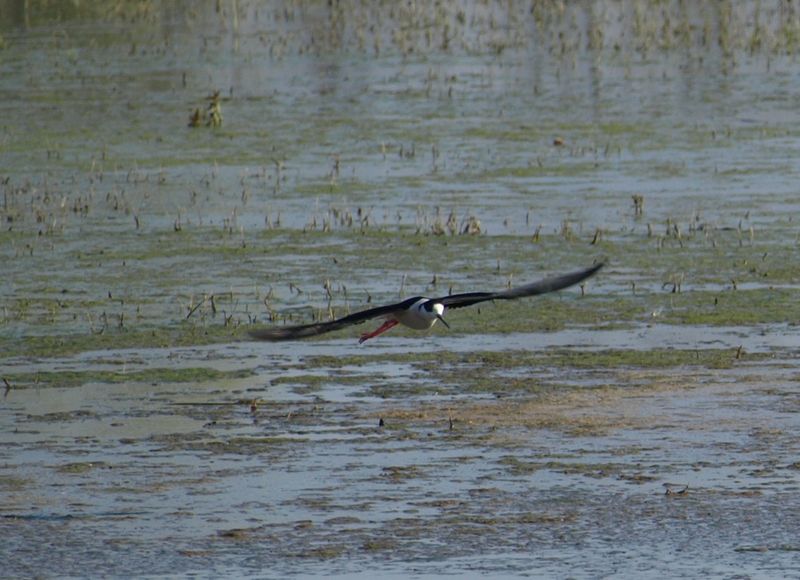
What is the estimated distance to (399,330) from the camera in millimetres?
9875

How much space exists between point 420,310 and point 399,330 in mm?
1772

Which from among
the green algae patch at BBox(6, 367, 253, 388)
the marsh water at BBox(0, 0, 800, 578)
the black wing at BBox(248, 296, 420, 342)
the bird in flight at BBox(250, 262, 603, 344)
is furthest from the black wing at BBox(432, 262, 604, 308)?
the green algae patch at BBox(6, 367, 253, 388)

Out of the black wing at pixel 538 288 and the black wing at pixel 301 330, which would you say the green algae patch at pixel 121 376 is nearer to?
the black wing at pixel 538 288

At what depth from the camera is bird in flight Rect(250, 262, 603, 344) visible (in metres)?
7.03

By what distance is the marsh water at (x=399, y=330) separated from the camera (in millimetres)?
6617

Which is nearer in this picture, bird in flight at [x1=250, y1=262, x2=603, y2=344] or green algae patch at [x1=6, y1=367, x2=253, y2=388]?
bird in flight at [x1=250, y1=262, x2=603, y2=344]

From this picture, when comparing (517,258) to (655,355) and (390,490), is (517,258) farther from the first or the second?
(390,490)

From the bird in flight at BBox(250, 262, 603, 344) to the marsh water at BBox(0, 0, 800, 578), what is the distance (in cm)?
43

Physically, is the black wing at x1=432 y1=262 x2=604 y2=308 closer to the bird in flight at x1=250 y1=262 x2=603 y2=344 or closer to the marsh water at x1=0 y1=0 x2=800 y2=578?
the bird in flight at x1=250 y1=262 x2=603 y2=344

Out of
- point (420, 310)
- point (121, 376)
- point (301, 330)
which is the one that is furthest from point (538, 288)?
point (121, 376)

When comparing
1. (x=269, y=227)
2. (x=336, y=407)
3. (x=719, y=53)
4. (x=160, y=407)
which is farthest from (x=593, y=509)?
(x=719, y=53)

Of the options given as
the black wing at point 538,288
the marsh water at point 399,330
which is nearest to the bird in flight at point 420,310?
the black wing at point 538,288

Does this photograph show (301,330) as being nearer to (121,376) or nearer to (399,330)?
(121,376)

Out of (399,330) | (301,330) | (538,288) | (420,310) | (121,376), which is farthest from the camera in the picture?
(399,330)
